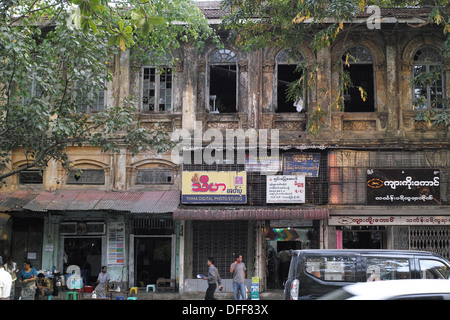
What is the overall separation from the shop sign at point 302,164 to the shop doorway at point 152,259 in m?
4.57

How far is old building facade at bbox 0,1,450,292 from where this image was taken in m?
15.0

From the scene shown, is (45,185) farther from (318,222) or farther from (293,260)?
(293,260)

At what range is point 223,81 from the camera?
16844mm

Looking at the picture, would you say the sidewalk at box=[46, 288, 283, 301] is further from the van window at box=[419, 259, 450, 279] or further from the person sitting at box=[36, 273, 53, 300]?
the van window at box=[419, 259, 450, 279]

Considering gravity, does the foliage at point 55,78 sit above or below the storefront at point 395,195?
above

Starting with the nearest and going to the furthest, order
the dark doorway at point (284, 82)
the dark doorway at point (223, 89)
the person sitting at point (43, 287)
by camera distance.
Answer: the person sitting at point (43, 287) < the dark doorway at point (284, 82) < the dark doorway at point (223, 89)

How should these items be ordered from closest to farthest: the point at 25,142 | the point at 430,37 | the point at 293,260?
the point at 293,260, the point at 25,142, the point at 430,37

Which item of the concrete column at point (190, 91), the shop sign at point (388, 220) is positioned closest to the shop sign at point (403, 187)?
the shop sign at point (388, 220)

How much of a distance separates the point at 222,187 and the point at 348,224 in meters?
4.15

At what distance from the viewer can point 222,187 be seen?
1514 centimetres

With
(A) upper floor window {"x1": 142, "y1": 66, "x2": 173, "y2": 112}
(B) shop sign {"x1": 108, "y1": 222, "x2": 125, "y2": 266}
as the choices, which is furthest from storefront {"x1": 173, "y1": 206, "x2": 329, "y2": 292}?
(A) upper floor window {"x1": 142, "y1": 66, "x2": 173, "y2": 112}

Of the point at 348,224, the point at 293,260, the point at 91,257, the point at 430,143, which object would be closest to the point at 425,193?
the point at 430,143

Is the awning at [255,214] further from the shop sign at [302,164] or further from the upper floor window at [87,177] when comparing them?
the upper floor window at [87,177]

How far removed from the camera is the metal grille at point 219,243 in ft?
50.9
